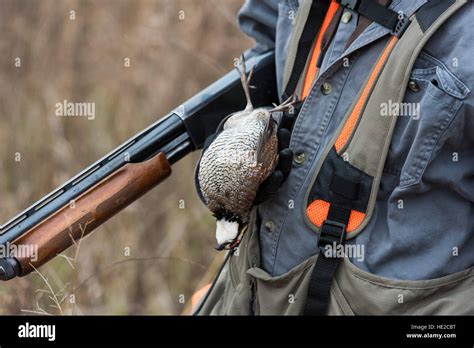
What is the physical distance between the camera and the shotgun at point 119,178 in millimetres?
2504

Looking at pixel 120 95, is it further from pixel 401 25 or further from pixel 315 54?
pixel 401 25

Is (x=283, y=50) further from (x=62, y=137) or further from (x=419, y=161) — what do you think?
(x=62, y=137)

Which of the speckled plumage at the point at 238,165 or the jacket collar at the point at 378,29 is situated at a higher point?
the jacket collar at the point at 378,29

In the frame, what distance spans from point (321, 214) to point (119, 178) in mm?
724

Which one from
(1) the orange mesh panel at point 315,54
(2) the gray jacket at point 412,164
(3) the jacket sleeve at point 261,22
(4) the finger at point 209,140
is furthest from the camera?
(3) the jacket sleeve at point 261,22

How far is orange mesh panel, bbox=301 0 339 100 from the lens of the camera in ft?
7.76

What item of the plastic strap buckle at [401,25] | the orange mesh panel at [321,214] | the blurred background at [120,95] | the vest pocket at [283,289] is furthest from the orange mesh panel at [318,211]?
the blurred background at [120,95]

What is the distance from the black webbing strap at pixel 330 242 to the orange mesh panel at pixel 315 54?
0.33 metres

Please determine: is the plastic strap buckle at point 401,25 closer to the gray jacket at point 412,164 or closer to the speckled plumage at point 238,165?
the gray jacket at point 412,164

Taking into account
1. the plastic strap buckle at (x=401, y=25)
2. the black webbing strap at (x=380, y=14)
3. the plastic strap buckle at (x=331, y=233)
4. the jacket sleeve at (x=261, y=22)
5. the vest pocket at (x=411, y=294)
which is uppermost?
the jacket sleeve at (x=261, y=22)

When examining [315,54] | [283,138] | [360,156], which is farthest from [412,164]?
[315,54]

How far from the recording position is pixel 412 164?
2.06m

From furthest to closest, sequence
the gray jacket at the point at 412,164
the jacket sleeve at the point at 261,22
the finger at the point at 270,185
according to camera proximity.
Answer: the jacket sleeve at the point at 261,22
the finger at the point at 270,185
the gray jacket at the point at 412,164
